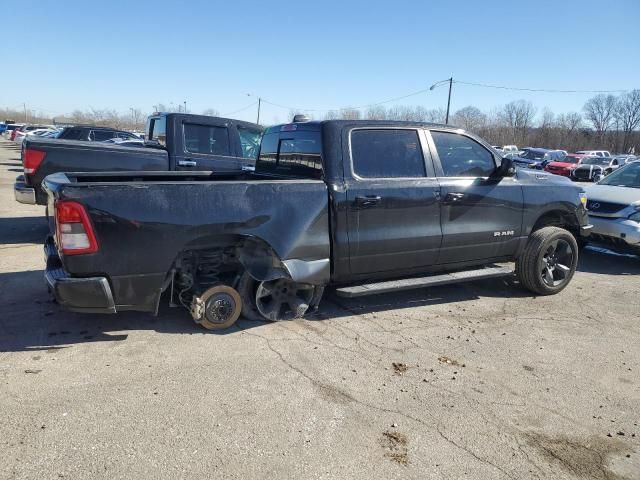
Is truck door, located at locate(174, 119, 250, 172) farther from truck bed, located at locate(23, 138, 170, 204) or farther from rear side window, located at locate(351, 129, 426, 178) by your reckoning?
rear side window, located at locate(351, 129, 426, 178)

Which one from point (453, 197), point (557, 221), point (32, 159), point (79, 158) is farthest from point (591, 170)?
point (32, 159)

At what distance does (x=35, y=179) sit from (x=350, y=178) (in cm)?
532

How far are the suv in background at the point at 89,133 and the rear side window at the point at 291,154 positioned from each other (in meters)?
12.6

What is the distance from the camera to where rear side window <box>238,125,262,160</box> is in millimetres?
8762

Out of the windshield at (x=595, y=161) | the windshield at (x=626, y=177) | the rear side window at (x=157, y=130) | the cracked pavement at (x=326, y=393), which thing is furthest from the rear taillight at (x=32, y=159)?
the windshield at (x=595, y=161)

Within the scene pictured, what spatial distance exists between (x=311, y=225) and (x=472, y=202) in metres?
1.95

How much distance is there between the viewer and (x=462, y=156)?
5.37m

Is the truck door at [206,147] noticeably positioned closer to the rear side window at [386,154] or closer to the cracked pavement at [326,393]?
the cracked pavement at [326,393]

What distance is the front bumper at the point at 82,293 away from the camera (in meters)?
3.66

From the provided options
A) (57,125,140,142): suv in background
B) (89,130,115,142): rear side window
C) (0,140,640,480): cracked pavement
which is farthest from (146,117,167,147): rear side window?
(89,130,115,142): rear side window

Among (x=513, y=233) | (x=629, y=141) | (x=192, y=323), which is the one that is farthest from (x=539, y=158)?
(x=629, y=141)

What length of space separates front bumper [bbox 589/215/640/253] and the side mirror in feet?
10.5

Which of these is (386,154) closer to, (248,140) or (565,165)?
(248,140)

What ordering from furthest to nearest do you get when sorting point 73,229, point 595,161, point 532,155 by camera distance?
point 532,155, point 595,161, point 73,229
